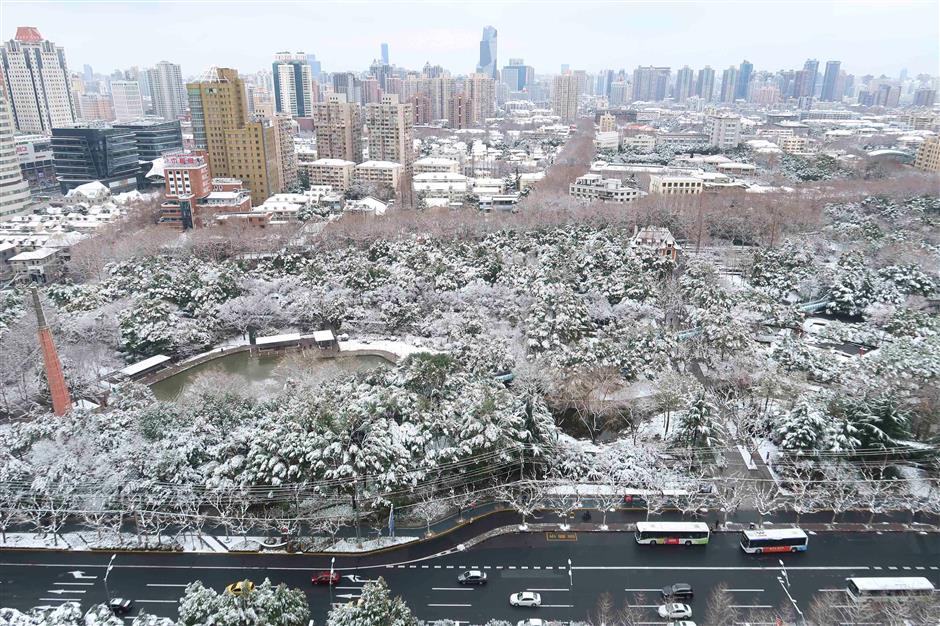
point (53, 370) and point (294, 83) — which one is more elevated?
point (294, 83)

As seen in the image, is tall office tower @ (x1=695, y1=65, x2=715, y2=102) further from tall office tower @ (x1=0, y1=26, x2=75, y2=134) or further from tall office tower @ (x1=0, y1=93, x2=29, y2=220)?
tall office tower @ (x1=0, y1=93, x2=29, y2=220)

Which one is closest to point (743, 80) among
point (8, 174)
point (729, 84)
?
point (729, 84)

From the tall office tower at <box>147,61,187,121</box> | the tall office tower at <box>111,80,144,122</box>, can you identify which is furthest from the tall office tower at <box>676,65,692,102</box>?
the tall office tower at <box>111,80,144,122</box>

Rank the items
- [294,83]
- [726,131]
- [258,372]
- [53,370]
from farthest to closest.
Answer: [294,83]
[726,131]
[258,372]
[53,370]

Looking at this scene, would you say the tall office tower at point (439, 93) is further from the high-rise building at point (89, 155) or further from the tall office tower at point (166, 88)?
the high-rise building at point (89, 155)

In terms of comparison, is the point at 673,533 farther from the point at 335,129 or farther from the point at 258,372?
the point at 335,129

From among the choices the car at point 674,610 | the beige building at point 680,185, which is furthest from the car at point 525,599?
the beige building at point 680,185
